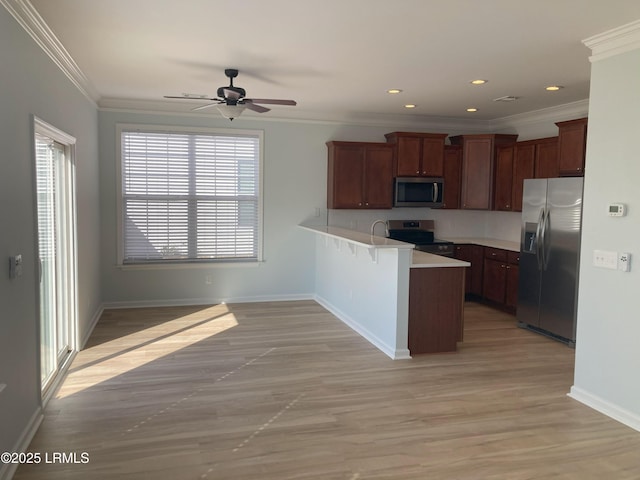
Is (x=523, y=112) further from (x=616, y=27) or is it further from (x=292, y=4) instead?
(x=292, y=4)

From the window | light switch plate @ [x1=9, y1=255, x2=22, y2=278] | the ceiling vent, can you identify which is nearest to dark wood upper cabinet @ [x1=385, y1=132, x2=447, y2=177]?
the ceiling vent

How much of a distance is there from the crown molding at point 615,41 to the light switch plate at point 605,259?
53.6 inches

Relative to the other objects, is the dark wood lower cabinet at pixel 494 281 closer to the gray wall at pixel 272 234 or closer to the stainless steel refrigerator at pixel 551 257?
the stainless steel refrigerator at pixel 551 257

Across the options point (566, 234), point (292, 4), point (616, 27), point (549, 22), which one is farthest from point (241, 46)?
point (566, 234)

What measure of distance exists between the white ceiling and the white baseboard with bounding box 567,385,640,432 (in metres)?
2.57

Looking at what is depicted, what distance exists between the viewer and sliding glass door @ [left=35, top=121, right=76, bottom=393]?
12.1 feet

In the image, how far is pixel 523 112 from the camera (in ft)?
22.1

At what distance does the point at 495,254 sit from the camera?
6.62m

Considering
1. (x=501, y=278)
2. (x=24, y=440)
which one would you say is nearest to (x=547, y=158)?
(x=501, y=278)

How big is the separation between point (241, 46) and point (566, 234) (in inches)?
145

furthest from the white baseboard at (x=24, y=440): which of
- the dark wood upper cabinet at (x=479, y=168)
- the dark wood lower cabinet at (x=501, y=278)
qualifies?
the dark wood upper cabinet at (x=479, y=168)

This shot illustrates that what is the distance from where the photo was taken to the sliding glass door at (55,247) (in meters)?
3.67

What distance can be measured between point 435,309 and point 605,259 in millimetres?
1702

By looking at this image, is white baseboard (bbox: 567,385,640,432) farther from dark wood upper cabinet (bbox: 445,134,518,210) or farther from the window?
the window
